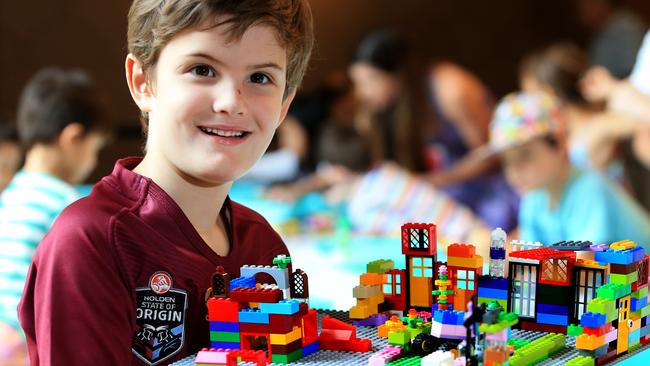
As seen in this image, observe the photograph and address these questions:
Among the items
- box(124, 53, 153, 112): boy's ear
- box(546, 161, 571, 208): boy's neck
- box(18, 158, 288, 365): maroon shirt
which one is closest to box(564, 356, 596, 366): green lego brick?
box(18, 158, 288, 365): maroon shirt

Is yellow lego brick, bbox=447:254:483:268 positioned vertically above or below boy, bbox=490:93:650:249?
below

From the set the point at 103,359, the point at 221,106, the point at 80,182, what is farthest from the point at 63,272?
the point at 80,182

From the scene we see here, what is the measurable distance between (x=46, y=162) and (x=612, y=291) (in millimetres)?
1762

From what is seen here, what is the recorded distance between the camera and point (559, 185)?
8.87 feet

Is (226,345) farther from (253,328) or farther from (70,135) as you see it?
(70,135)

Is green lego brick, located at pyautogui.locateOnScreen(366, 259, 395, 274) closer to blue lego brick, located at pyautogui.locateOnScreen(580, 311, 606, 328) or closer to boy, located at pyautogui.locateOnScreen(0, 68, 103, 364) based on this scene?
blue lego brick, located at pyautogui.locateOnScreen(580, 311, 606, 328)

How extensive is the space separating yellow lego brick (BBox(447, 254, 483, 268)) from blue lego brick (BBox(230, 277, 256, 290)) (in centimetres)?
20

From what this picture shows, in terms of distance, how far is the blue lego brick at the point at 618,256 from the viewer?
0.84 meters

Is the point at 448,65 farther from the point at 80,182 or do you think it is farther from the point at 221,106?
the point at 221,106

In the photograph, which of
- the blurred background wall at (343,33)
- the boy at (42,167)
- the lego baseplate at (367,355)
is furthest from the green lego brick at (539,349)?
the blurred background wall at (343,33)

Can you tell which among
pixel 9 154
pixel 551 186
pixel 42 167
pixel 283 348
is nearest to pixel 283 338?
pixel 283 348

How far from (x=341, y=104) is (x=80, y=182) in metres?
0.93

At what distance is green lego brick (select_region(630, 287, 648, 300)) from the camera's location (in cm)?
86

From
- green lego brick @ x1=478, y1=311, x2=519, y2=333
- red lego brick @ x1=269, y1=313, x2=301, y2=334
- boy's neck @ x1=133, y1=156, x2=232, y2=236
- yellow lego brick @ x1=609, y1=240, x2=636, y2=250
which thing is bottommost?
red lego brick @ x1=269, y1=313, x2=301, y2=334
